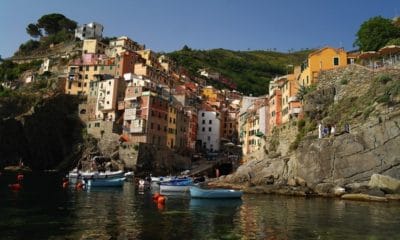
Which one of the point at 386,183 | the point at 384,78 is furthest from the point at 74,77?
the point at 386,183

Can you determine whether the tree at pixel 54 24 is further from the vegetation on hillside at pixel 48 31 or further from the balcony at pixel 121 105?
the balcony at pixel 121 105

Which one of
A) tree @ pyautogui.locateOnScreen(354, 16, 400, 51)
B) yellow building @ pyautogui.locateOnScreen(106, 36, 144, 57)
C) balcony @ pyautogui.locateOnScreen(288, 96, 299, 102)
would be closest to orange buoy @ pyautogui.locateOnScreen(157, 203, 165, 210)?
balcony @ pyautogui.locateOnScreen(288, 96, 299, 102)

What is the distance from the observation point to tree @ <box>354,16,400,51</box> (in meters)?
75.7

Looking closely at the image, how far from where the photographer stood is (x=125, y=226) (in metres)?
26.1

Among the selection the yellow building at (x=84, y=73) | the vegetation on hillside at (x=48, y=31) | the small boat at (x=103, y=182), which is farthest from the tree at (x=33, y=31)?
the small boat at (x=103, y=182)

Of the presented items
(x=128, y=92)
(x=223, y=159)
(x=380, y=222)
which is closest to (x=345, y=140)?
(x=380, y=222)

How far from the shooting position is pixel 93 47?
125 meters

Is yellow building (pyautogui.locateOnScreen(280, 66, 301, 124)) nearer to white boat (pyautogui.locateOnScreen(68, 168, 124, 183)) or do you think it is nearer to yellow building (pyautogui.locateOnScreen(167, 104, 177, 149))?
yellow building (pyautogui.locateOnScreen(167, 104, 177, 149))

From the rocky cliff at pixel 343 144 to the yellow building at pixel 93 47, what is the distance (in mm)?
75599

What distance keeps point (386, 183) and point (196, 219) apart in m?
25.9

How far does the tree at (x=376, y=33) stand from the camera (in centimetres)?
7569

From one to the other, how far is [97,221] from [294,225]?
13.8m

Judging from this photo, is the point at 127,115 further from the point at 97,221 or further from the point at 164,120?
the point at 97,221

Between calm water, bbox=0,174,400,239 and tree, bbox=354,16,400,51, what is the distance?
4380cm
